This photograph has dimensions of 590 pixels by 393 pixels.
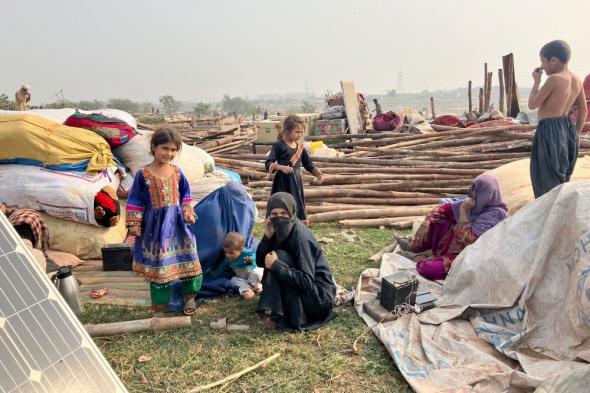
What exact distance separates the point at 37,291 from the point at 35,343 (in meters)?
0.24

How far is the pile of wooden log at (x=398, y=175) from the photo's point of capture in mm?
5906

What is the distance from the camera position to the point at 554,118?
156 inches

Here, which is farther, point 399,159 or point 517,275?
point 399,159

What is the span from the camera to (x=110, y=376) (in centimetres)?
165

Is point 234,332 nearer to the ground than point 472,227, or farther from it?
nearer to the ground

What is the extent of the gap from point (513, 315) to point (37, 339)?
113 inches

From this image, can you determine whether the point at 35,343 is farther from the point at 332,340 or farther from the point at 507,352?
the point at 507,352

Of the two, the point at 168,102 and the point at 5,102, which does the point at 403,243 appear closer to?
the point at 5,102

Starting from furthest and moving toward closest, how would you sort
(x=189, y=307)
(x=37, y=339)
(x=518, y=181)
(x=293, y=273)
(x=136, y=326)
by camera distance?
(x=518, y=181), (x=189, y=307), (x=136, y=326), (x=293, y=273), (x=37, y=339)

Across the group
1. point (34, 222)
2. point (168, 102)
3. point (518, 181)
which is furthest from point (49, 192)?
point (168, 102)

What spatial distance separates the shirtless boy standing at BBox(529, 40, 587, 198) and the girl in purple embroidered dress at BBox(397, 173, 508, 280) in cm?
60

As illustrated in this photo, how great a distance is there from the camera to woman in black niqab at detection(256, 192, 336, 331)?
2.95m

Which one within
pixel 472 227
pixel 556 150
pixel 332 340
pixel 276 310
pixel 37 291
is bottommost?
pixel 332 340

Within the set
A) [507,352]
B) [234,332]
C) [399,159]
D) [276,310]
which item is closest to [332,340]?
[276,310]
